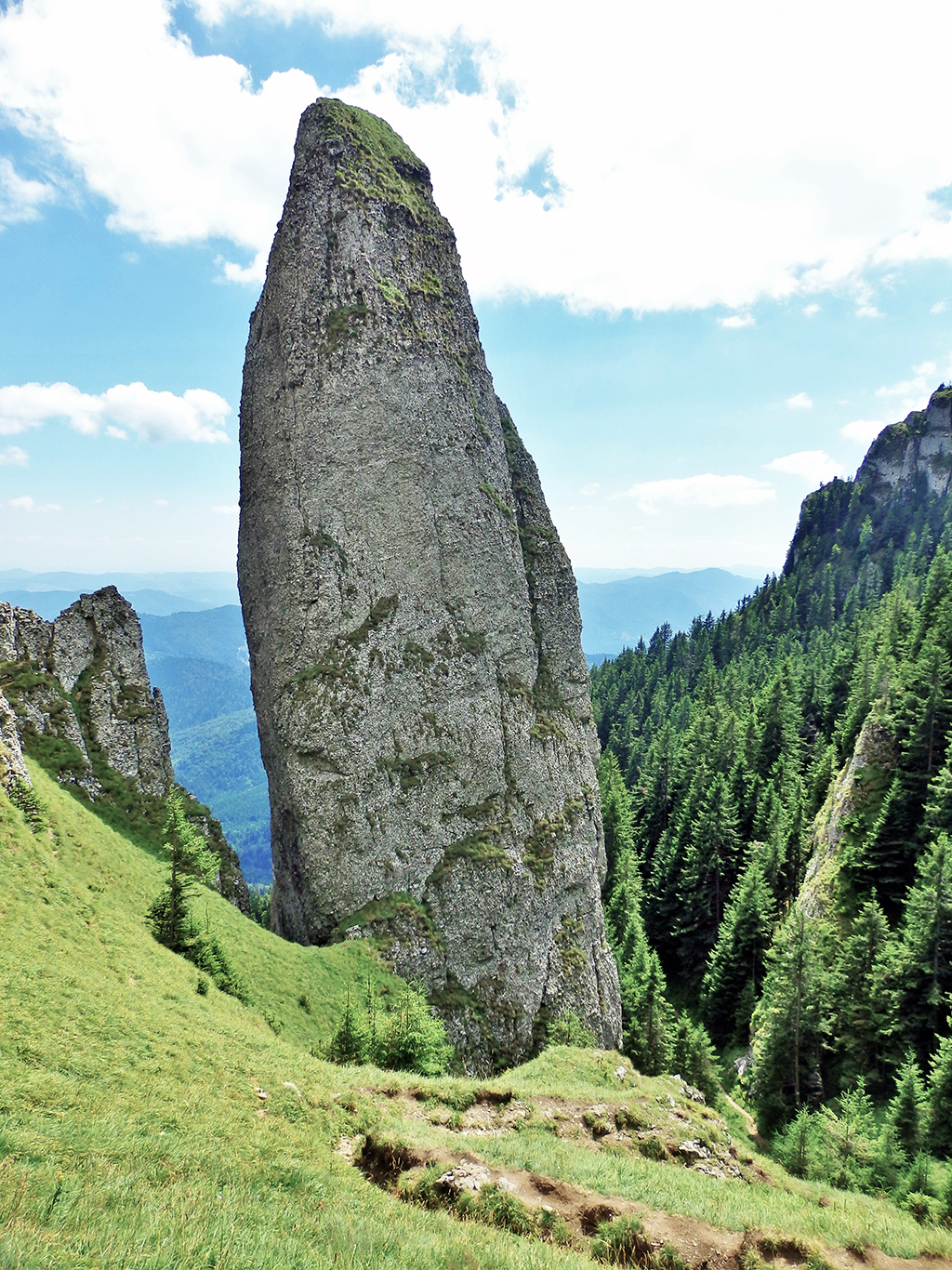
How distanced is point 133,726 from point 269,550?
53.7 ft

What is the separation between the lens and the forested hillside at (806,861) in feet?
138

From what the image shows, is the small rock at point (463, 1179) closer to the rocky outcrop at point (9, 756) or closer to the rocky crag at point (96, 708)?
the rocky outcrop at point (9, 756)

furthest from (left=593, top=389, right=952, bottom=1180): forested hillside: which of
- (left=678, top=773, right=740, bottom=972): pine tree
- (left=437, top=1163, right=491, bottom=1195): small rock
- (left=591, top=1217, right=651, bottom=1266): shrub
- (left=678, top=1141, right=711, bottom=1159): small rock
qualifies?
(left=437, top=1163, right=491, bottom=1195): small rock

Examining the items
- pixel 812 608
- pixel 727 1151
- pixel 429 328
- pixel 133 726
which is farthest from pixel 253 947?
pixel 812 608

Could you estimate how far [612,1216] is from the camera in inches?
621

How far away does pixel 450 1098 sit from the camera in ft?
74.8

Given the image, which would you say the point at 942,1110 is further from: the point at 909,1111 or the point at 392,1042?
the point at 392,1042

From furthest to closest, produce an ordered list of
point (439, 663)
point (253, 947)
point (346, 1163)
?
point (439, 663) → point (253, 947) → point (346, 1163)

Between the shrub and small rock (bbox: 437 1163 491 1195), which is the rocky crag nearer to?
small rock (bbox: 437 1163 491 1195)

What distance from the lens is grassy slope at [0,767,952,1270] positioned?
9.02m

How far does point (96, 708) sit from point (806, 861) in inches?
2605

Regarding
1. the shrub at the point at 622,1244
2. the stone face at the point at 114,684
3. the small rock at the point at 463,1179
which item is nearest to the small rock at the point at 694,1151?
the shrub at the point at 622,1244

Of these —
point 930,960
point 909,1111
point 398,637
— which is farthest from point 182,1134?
point 930,960

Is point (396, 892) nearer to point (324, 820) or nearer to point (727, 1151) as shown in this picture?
point (324, 820)
